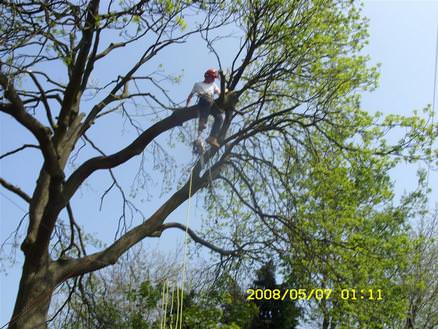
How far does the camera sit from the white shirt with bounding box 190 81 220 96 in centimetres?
825

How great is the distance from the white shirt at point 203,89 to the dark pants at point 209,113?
3.2 inches

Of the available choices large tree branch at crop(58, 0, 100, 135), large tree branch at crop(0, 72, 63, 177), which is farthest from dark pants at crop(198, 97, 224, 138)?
large tree branch at crop(0, 72, 63, 177)

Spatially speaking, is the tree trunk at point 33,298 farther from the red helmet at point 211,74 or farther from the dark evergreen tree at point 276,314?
the dark evergreen tree at point 276,314

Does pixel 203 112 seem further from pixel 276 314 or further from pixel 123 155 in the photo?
pixel 276 314

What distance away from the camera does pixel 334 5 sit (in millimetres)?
10156

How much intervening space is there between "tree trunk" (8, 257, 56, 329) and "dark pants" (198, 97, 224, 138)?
2.85 meters

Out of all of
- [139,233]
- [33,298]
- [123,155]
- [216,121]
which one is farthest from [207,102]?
[33,298]

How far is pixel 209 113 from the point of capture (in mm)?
8492

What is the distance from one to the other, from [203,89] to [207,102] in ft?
0.59

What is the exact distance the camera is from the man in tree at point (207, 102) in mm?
8250

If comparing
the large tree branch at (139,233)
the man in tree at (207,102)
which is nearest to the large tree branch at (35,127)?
the large tree branch at (139,233)

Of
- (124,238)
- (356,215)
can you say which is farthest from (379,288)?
Result: (124,238)

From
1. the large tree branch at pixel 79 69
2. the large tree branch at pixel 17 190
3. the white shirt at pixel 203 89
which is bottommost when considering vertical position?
the large tree branch at pixel 17 190

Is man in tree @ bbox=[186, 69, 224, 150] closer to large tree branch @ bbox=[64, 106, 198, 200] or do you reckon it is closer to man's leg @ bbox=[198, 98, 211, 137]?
man's leg @ bbox=[198, 98, 211, 137]
